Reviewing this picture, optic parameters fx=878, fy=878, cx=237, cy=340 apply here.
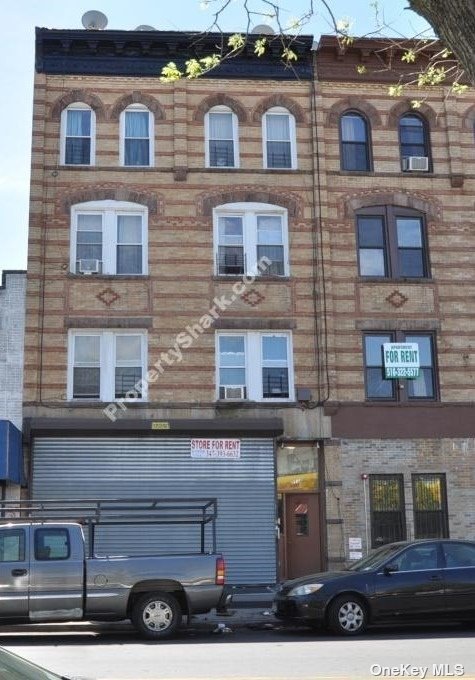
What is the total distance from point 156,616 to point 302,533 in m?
7.70

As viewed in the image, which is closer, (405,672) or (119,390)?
(405,672)

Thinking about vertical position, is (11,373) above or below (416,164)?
below

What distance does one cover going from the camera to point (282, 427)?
19672 mm

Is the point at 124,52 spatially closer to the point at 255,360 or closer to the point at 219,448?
the point at 255,360

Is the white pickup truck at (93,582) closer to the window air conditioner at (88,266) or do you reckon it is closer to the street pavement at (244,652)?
the street pavement at (244,652)

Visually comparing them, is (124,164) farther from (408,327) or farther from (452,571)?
(452,571)

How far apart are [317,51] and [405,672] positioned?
16.8 m

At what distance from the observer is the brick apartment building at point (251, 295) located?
64.8 feet

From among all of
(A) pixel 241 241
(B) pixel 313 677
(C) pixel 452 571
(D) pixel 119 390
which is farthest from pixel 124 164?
(B) pixel 313 677

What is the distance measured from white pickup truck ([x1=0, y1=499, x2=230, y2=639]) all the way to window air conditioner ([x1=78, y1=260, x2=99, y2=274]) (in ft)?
27.7

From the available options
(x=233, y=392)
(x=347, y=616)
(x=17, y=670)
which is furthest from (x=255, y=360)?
(x=17, y=670)

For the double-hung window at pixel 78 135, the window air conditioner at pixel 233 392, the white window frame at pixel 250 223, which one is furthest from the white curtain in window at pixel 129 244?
the window air conditioner at pixel 233 392

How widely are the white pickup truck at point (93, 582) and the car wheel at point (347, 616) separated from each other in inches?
65.4

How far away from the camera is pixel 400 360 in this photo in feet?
67.7
